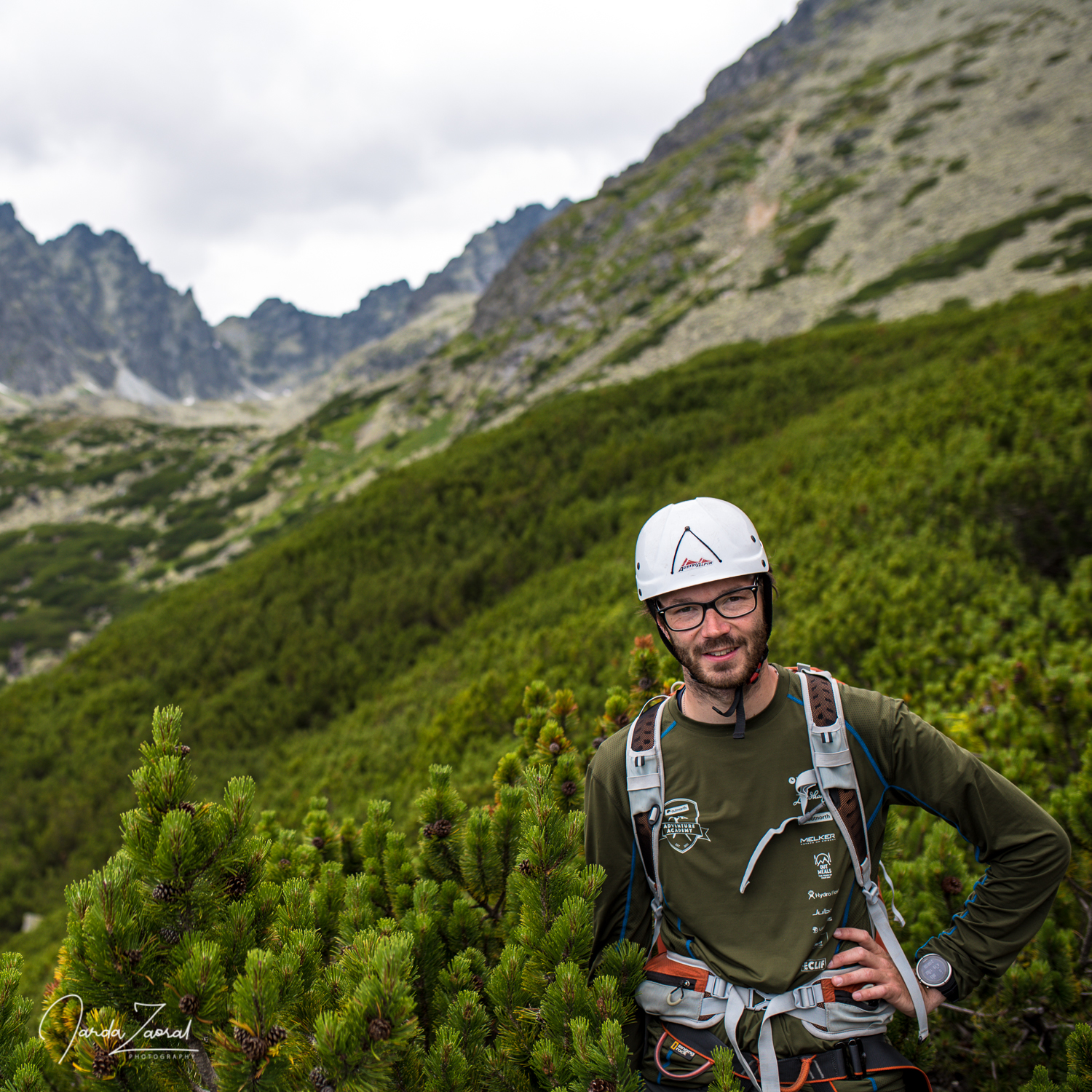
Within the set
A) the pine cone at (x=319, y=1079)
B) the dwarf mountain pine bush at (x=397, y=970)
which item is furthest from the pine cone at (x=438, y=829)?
the pine cone at (x=319, y=1079)

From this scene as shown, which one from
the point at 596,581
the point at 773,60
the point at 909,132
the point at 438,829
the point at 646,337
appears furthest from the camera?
the point at 773,60

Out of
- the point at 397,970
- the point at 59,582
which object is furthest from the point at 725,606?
the point at 59,582

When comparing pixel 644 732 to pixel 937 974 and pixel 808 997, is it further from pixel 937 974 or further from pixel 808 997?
pixel 937 974

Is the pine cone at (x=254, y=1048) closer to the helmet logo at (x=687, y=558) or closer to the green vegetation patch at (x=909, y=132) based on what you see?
the helmet logo at (x=687, y=558)

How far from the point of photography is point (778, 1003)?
1.98 meters

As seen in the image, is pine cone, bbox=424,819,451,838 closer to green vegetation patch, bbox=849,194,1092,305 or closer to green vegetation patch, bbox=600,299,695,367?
green vegetation patch, bbox=849,194,1092,305

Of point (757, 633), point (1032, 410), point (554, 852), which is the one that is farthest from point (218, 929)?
point (1032, 410)

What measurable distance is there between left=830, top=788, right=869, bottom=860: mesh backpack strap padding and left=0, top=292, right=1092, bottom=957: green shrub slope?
182 centimetres

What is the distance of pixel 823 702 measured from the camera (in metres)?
2.11

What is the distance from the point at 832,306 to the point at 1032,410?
33.7m

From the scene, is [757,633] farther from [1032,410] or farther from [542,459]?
[542,459]

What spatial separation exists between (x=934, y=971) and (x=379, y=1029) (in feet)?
5.89

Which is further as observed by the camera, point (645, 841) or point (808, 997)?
point (645, 841)

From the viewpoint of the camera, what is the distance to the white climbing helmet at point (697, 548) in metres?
2.34
